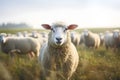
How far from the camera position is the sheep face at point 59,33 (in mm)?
2484

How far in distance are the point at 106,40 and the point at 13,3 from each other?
7.62 feet

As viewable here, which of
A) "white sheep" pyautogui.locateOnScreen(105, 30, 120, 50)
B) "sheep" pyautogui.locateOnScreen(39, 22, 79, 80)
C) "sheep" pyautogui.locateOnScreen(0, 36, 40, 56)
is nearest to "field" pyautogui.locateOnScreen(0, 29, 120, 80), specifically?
"sheep" pyautogui.locateOnScreen(39, 22, 79, 80)

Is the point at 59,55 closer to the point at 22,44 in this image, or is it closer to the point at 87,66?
the point at 87,66

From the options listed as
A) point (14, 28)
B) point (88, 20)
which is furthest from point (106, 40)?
point (14, 28)

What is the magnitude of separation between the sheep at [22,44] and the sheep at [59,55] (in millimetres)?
905

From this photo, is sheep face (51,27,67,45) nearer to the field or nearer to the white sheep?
the field

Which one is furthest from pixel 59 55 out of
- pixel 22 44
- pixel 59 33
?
pixel 22 44

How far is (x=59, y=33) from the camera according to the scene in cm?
251

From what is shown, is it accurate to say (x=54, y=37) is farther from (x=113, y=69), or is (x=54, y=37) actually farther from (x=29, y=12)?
(x=113, y=69)

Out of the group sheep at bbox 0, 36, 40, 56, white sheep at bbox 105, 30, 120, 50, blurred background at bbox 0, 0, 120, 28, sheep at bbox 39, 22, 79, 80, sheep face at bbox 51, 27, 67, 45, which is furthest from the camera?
white sheep at bbox 105, 30, 120, 50

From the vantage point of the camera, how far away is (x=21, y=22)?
3029 mm

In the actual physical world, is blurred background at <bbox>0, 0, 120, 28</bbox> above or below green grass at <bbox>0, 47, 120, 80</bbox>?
above

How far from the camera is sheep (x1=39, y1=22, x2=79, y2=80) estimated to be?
260 cm

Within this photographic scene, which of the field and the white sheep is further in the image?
the white sheep
